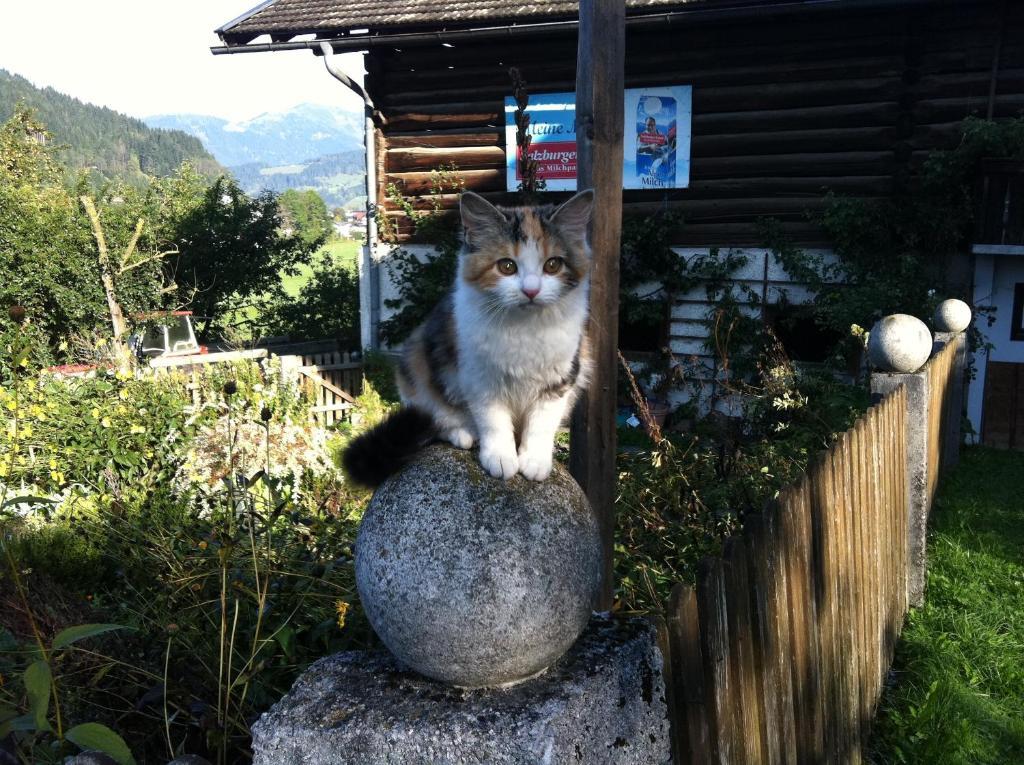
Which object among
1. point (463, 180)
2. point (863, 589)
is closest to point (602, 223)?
point (863, 589)

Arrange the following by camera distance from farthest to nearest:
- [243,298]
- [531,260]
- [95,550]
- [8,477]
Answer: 1. [243,298]
2. [8,477]
3. [95,550]
4. [531,260]

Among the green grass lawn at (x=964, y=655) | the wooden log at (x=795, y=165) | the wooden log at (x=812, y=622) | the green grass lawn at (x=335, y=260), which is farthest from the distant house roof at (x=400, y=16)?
the wooden log at (x=812, y=622)

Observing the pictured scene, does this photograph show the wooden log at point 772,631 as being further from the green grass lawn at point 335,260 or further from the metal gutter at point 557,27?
the green grass lawn at point 335,260

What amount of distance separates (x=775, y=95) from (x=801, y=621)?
907cm

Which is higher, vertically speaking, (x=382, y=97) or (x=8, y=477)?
(x=382, y=97)

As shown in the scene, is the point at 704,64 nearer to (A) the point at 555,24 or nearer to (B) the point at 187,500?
(A) the point at 555,24

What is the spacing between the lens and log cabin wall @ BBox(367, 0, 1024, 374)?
925cm

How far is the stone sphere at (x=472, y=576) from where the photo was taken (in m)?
1.71

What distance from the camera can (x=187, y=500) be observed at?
16.0ft

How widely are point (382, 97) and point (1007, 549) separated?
10354 millimetres

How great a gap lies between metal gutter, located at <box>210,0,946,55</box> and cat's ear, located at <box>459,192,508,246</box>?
307 inches

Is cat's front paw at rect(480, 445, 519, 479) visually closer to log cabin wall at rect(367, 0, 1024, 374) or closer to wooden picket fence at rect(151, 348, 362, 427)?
wooden picket fence at rect(151, 348, 362, 427)

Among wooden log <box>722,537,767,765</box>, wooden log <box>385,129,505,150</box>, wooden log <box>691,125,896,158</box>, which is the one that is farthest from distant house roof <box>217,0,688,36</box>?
wooden log <box>722,537,767,765</box>

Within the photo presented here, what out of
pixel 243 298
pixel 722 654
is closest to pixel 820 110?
pixel 722 654
